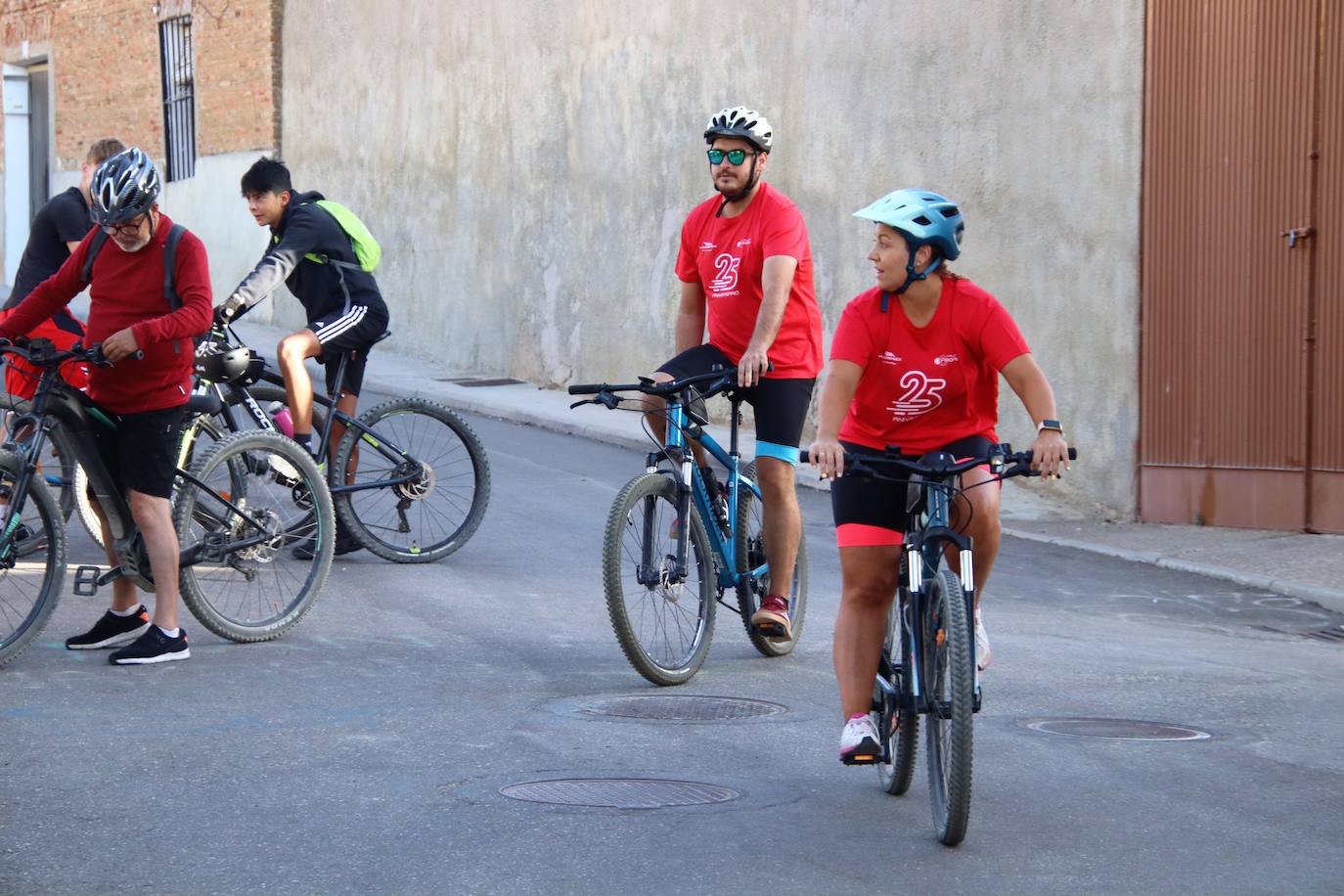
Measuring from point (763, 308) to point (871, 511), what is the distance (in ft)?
6.15

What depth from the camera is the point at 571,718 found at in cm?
633

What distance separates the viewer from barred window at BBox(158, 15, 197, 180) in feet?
83.7

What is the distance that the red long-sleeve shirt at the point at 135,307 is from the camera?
698 centimetres

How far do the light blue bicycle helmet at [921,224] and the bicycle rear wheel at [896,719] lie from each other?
92 centimetres

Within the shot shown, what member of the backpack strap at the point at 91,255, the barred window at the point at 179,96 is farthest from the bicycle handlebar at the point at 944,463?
the barred window at the point at 179,96

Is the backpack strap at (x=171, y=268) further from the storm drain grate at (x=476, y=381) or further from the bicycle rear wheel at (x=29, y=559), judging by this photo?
the storm drain grate at (x=476, y=381)

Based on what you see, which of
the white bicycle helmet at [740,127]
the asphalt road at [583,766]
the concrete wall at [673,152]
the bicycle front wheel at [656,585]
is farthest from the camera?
the concrete wall at [673,152]

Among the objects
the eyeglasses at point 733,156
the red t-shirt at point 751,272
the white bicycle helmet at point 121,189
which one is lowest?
the red t-shirt at point 751,272

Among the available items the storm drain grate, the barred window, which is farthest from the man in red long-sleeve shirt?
the barred window

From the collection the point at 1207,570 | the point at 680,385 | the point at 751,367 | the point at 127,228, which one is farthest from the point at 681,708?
the point at 1207,570

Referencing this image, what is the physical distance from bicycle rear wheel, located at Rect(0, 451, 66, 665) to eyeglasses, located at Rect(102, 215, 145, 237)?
0.89 metres

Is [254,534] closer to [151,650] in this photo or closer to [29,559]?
[151,650]

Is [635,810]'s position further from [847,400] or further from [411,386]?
[411,386]

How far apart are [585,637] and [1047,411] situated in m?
3.09
